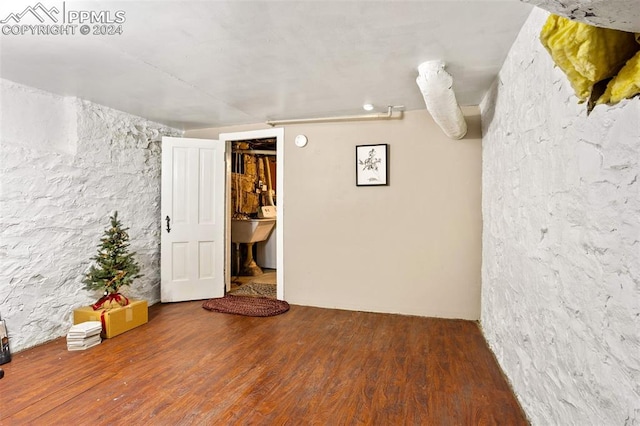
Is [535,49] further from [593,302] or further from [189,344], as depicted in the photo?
[189,344]

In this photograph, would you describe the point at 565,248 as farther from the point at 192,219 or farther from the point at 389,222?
the point at 192,219

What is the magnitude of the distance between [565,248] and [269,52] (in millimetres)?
1912

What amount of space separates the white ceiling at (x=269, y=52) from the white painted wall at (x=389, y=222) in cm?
48

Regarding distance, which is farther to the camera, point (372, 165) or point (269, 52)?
point (372, 165)

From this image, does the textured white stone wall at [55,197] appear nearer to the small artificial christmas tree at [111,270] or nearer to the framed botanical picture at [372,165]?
the small artificial christmas tree at [111,270]

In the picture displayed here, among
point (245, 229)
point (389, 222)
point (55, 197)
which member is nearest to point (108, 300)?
point (55, 197)

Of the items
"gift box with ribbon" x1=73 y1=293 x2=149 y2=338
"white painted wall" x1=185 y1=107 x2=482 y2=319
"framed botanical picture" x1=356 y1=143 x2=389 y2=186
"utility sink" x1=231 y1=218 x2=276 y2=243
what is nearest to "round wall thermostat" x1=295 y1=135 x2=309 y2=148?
"white painted wall" x1=185 y1=107 x2=482 y2=319

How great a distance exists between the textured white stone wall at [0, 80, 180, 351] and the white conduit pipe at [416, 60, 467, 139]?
3040mm

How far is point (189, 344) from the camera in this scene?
275 cm


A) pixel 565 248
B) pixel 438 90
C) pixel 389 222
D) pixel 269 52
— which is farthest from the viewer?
pixel 389 222

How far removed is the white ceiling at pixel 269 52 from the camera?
167 cm

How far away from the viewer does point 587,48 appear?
853 millimetres

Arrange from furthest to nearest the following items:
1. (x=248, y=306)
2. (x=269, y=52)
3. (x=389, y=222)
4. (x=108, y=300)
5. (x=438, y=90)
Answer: (x=248, y=306) < (x=389, y=222) < (x=108, y=300) < (x=438, y=90) < (x=269, y=52)

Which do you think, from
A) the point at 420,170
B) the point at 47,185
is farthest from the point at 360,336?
the point at 47,185
